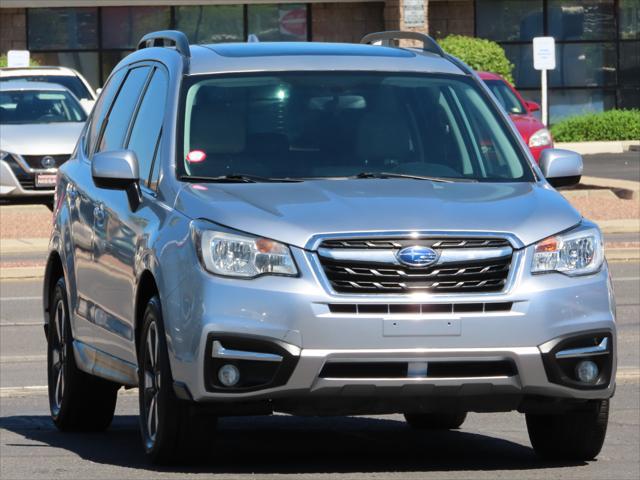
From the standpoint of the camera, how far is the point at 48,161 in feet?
74.8

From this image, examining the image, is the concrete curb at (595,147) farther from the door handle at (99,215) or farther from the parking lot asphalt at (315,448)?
the door handle at (99,215)

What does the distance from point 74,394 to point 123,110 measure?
1.42 m

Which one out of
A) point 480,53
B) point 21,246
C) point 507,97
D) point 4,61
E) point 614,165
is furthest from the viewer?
point 4,61

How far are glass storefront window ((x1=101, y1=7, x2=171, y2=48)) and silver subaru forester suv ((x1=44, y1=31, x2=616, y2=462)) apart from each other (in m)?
32.9

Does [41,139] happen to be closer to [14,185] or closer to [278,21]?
[14,185]

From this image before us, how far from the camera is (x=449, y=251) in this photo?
22.5 ft

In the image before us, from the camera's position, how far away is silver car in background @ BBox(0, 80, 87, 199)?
74.9 feet

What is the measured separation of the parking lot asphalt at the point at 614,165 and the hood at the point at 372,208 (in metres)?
21.6

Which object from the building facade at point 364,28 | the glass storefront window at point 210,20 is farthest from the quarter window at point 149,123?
the glass storefront window at point 210,20

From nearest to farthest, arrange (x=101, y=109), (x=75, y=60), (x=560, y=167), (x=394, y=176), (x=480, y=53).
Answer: (x=394, y=176)
(x=560, y=167)
(x=101, y=109)
(x=480, y=53)
(x=75, y=60)

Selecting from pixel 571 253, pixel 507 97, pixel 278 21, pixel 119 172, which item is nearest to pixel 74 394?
pixel 119 172

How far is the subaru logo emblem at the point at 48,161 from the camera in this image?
22.8 meters

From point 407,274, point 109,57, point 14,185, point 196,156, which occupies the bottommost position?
point 14,185

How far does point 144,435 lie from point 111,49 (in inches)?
1339
